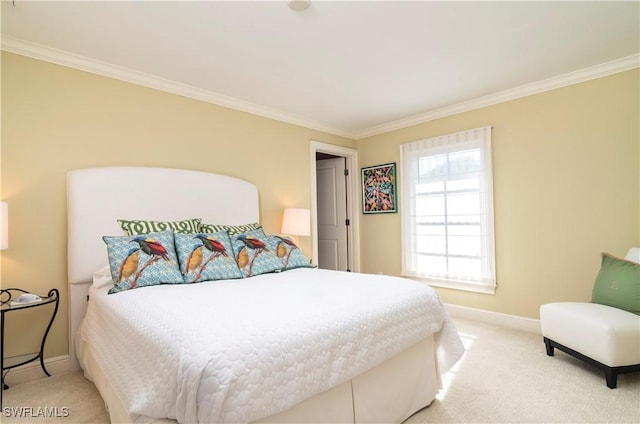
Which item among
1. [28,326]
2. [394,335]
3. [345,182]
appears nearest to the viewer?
[394,335]

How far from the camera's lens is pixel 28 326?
2.33 m

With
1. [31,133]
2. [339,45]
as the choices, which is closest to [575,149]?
[339,45]

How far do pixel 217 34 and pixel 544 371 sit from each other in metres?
3.31

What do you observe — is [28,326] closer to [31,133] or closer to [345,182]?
[31,133]

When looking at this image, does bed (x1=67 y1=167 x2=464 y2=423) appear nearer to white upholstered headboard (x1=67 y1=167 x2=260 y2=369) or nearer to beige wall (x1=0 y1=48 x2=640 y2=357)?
white upholstered headboard (x1=67 y1=167 x2=260 y2=369)

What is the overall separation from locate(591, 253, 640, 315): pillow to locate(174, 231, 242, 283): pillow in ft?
8.98

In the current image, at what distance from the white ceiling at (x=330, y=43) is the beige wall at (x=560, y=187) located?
270 mm

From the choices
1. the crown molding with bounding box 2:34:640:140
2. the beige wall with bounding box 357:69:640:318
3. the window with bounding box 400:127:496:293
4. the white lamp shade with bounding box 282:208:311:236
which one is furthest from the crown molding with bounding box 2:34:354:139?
the beige wall with bounding box 357:69:640:318

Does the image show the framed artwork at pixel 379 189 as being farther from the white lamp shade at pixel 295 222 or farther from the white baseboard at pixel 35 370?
the white baseboard at pixel 35 370

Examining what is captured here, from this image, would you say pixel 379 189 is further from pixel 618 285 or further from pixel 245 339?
pixel 245 339

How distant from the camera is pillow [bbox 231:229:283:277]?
2487mm

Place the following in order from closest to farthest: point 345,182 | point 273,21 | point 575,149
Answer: point 273,21 → point 575,149 → point 345,182

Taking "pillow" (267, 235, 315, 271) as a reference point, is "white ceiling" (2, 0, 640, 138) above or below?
above

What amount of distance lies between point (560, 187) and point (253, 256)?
2.89 m
